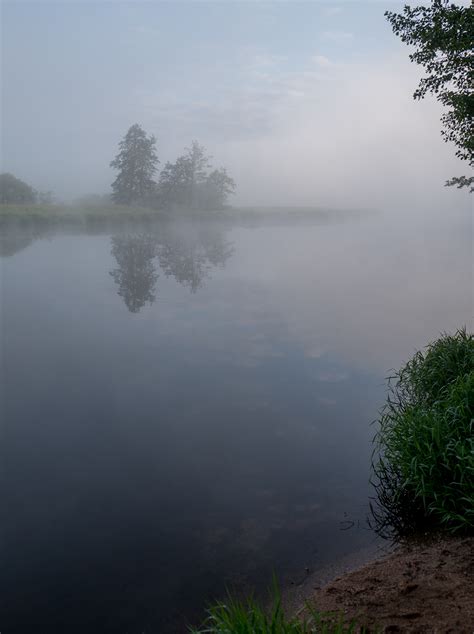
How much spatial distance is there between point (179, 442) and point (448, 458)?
4.54 meters

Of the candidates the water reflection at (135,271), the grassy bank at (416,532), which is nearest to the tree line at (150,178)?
the water reflection at (135,271)

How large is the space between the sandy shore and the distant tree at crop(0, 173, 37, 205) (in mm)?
72502

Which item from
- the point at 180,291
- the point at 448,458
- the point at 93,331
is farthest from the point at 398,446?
the point at 180,291

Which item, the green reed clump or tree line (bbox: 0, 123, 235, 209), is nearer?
the green reed clump

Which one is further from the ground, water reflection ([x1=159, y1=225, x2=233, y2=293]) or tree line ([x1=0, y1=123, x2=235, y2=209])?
tree line ([x1=0, y1=123, x2=235, y2=209])

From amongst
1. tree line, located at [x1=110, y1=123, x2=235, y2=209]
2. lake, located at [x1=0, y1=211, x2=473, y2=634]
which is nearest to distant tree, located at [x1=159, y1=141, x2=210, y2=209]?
tree line, located at [x1=110, y1=123, x2=235, y2=209]

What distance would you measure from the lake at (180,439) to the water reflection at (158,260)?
0.71m

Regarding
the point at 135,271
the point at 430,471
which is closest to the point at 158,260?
the point at 135,271

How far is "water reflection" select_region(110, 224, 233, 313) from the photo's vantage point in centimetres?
2449

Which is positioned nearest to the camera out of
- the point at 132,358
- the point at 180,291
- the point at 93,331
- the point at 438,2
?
the point at 438,2

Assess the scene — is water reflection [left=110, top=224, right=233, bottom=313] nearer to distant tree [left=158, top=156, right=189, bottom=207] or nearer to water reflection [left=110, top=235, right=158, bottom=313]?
water reflection [left=110, top=235, right=158, bottom=313]

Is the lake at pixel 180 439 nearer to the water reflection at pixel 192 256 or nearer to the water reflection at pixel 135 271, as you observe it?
the water reflection at pixel 135 271

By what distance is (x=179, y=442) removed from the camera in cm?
892

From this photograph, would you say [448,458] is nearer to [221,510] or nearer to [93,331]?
[221,510]
